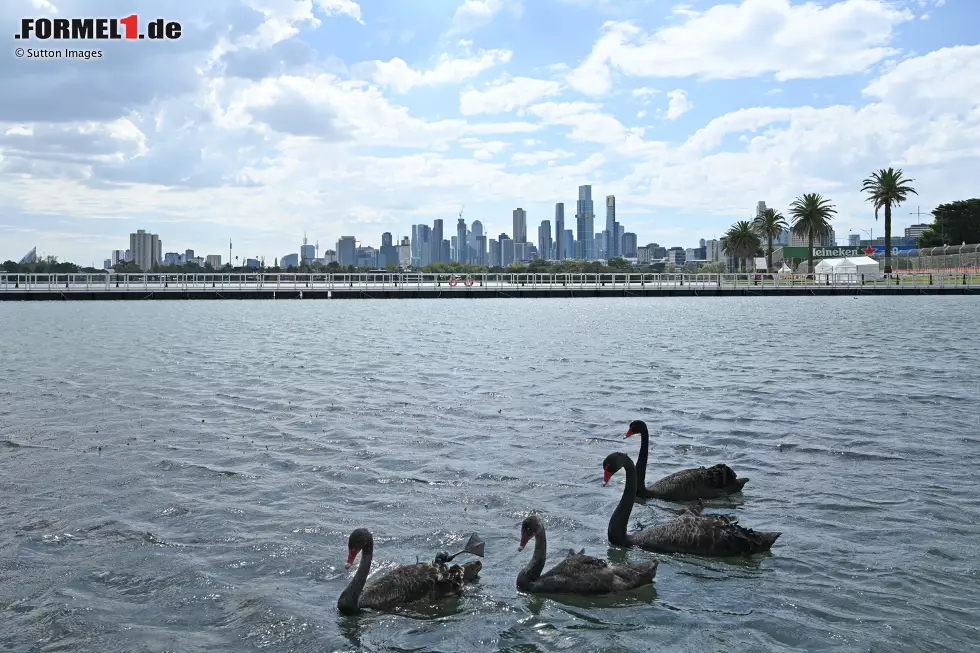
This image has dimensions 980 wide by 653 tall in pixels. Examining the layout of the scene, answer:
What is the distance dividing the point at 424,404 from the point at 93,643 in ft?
38.7

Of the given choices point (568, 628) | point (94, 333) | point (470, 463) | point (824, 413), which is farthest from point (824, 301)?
point (568, 628)

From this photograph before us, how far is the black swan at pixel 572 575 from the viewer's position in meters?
8.02

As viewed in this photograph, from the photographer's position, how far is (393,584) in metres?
7.80

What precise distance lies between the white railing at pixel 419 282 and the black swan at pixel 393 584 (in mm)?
76193

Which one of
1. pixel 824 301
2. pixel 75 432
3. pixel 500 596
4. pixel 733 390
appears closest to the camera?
pixel 500 596

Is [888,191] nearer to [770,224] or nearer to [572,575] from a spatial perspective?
[770,224]

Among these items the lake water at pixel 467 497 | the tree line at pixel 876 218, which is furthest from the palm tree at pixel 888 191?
the lake water at pixel 467 497

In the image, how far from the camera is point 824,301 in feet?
247

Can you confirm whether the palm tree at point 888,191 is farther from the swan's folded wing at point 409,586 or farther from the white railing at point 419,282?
the swan's folded wing at point 409,586

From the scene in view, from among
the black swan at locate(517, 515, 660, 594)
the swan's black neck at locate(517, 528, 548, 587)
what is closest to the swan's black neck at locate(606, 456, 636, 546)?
the black swan at locate(517, 515, 660, 594)

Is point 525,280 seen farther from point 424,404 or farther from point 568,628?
point 568,628

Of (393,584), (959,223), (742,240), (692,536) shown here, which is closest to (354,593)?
(393,584)

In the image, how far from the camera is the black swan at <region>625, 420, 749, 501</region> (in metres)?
11.0

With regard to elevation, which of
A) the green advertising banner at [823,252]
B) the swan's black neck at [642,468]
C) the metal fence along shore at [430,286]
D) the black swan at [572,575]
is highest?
the green advertising banner at [823,252]
